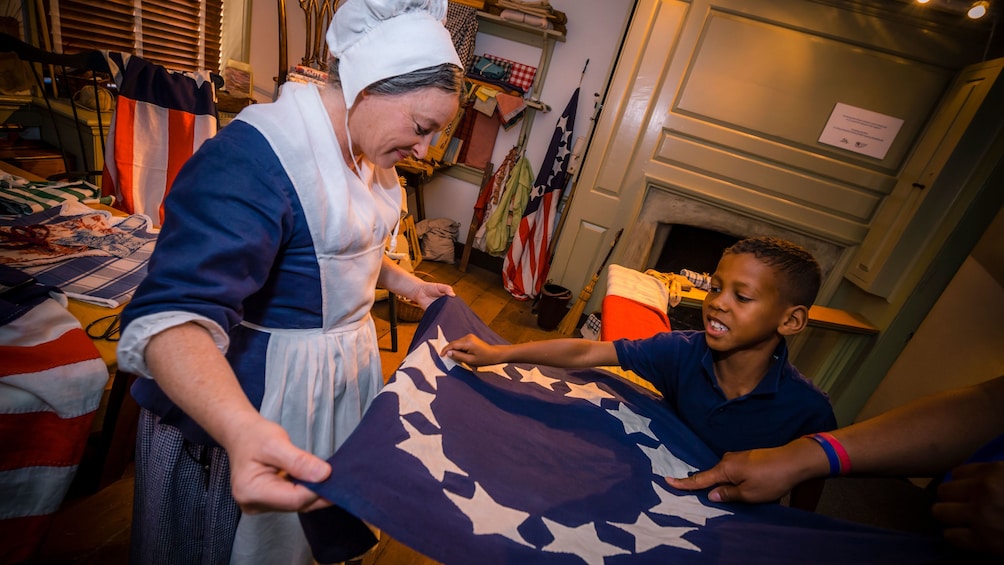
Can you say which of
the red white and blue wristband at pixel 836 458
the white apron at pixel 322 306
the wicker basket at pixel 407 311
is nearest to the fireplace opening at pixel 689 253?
the wicker basket at pixel 407 311

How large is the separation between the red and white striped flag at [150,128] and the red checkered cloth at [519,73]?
2523 millimetres

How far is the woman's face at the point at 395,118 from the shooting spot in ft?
2.61

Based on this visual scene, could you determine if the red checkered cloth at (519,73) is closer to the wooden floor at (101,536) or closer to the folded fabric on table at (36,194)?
the folded fabric on table at (36,194)

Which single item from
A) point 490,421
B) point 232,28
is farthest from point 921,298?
point 232,28

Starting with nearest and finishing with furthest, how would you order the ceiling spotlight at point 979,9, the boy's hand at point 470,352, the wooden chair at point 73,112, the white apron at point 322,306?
the white apron at point 322,306
the boy's hand at point 470,352
the wooden chair at point 73,112
the ceiling spotlight at point 979,9

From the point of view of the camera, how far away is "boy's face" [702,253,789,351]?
3.72ft

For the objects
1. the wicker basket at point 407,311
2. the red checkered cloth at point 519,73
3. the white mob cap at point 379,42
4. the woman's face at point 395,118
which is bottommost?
the wicker basket at point 407,311

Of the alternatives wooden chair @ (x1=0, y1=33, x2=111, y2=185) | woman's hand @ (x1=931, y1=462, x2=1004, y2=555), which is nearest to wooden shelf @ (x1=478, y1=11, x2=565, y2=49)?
wooden chair @ (x1=0, y1=33, x2=111, y2=185)

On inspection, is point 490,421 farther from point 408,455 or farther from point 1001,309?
point 1001,309

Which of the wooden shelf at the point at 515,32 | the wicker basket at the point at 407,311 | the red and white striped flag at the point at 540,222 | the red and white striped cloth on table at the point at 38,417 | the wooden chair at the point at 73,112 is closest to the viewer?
the red and white striped cloth on table at the point at 38,417

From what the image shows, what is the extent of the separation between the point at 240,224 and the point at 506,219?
143 inches

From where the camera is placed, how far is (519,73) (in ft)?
12.7

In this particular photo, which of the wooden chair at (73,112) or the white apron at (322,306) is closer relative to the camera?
the white apron at (322,306)

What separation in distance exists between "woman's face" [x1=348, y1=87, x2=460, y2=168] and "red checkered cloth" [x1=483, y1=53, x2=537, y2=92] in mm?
3407
